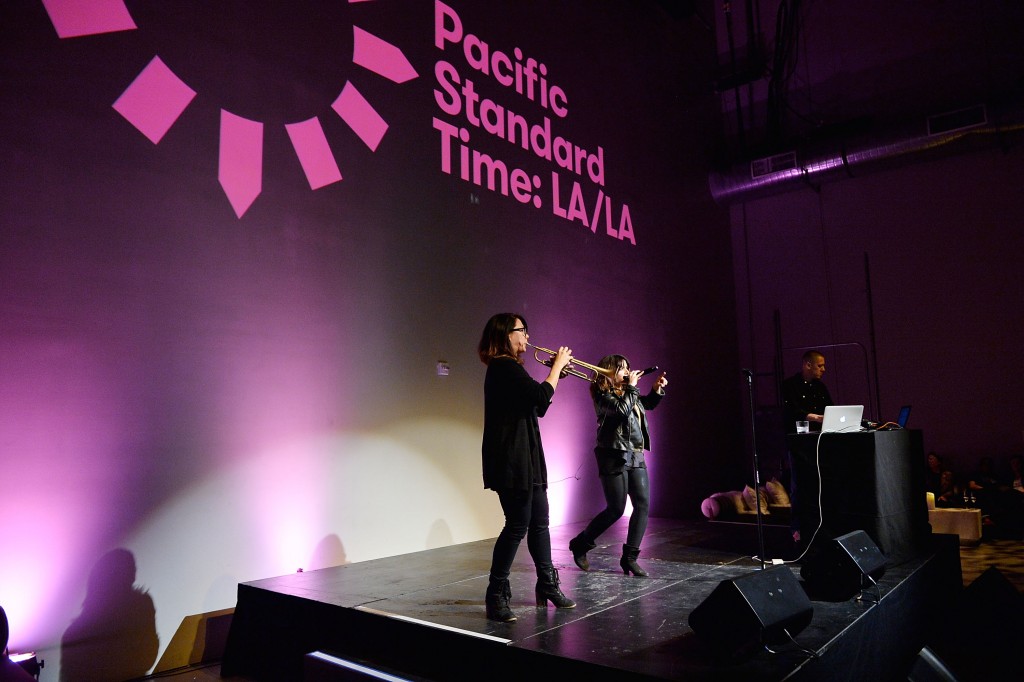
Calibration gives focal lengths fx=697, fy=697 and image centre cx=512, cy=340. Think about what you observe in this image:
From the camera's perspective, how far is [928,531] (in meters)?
4.47

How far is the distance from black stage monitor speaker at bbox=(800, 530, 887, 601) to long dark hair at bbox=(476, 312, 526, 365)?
5.71ft

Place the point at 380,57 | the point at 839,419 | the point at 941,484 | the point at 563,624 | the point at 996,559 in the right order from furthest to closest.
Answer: the point at 941,484 < the point at 996,559 < the point at 380,57 < the point at 839,419 < the point at 563,624

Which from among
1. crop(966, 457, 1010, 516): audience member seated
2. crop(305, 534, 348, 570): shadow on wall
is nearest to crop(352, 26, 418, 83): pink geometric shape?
crop(305, 534, 348, 570): shadow on wall

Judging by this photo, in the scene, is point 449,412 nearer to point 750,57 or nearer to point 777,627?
point 777,627

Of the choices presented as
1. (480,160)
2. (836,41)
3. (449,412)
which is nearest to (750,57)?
(836,41)

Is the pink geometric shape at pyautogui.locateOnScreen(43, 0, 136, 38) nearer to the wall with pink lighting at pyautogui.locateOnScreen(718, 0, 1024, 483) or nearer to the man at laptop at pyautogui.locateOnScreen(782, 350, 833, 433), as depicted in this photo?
the man at laptop at pyautogui.locateOnScreen(782, 350, 833, 433)

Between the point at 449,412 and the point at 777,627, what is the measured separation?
135 inches

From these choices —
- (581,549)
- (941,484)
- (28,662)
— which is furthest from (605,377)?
(941,484)

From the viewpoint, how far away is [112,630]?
3.49 metres

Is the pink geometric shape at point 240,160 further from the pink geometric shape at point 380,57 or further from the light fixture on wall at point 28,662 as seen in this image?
the light fixture on wall at point 28,662

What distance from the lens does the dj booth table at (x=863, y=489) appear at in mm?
3979

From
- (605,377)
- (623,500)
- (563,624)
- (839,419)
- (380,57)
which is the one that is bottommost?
(563,624)

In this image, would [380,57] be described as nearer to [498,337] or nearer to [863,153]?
[498,337]

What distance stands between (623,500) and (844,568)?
1254 millimetres
